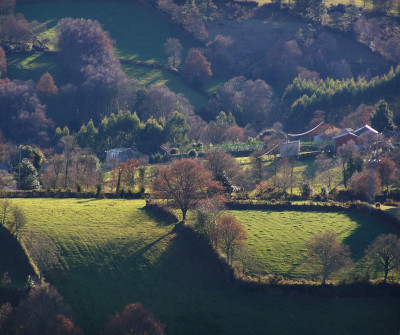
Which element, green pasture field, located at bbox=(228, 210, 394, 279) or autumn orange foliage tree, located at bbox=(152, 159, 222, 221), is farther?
autumn orange foliage tree, located at bbox=(152, 159, 222, 221)

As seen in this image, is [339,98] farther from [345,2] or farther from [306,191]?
[345,2]

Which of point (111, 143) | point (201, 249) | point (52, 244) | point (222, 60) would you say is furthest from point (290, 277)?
point (222, 60)

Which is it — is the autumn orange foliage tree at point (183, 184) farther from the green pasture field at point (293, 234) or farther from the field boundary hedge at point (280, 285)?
the green pasture field at point (293, 234)

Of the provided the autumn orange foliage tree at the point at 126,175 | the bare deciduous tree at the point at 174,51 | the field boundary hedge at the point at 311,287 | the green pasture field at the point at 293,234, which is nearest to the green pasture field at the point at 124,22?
the bare deciduous tree at the point at 174,51

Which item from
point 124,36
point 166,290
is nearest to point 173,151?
point 166,290

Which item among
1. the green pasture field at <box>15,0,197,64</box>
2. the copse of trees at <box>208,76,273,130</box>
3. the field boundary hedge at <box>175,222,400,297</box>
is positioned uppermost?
the green pasture field at <box>15,0,197,64</box>

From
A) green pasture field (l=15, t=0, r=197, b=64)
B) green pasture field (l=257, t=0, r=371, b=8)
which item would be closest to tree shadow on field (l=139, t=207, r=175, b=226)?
green pasture field (l=15, t=0, r=197, b=64)

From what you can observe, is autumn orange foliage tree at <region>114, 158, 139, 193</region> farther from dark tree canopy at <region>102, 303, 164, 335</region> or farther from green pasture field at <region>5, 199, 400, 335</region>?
dark tree canopy at <region>102, 303, 164, 335</region>
